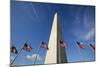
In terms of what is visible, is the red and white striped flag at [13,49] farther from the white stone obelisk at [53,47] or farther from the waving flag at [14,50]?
the white stone obelisk at [53,47]

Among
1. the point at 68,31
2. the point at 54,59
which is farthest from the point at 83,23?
the point at 54,59

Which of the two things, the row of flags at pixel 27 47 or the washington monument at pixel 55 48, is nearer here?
the row of flags at pixel 27 47

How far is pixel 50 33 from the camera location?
2.02 m

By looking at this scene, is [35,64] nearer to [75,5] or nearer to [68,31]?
[68,31]

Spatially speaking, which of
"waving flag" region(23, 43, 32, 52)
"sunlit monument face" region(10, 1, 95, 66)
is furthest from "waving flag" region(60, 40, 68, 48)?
"waving flag" region(23, 43, 32, 52)

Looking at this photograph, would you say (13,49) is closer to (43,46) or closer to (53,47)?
(43,46)

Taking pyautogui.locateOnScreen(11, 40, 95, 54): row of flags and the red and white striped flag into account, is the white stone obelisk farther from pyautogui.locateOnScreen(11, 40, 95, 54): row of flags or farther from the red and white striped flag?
the red and white striped flag

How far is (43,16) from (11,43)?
42cm

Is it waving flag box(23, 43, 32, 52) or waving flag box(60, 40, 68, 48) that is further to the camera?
waving flag box(60, 40, 68, 48)

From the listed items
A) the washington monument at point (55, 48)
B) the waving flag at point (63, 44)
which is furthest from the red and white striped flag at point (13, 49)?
the waving flag at point (63, 44)

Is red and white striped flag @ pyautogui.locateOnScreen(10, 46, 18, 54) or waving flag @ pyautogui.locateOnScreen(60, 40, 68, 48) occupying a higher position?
waving flag @ pyautogui.locateOnScreen(60, 40, 68, 48)

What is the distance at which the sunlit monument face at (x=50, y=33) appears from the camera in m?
1.91

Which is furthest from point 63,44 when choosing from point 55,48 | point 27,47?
point 27,47

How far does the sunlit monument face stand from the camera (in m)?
1.91
